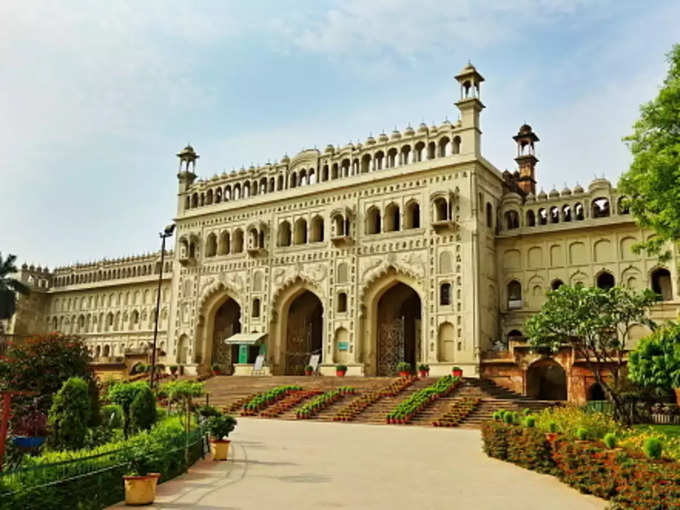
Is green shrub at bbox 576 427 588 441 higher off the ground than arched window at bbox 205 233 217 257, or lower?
lower

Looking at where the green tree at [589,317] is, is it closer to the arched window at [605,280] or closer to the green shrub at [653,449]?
the arched window at [605,280]

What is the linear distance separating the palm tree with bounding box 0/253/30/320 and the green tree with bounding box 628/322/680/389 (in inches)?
1895

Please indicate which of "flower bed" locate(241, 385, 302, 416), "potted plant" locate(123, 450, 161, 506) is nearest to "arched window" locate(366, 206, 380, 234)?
"flower bed" locate(241, 385, 302, 416)

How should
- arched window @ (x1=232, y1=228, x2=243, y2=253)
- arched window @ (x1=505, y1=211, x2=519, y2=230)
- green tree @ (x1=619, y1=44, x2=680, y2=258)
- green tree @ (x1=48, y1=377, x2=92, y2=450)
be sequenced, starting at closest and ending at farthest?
1. green tree @ (x1=48, y1=377, x2=92, y2=450)
2. green tree @ (x1=619, y1=44, x2=680, y2=258)
3. arched window @ (x1=505, y1=211, x2=519, y2=230)
4. arched window @ (x1=232, y1=228, x2=243, y2=253)

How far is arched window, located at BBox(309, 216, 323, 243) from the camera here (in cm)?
3691

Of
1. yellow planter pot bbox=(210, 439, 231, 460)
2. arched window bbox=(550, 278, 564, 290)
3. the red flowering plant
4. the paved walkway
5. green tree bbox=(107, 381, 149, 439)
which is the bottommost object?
the paved walkway

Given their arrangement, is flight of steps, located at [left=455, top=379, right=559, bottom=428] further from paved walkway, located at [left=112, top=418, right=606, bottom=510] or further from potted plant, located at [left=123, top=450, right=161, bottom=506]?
potted plant, located at [left=123, top=450, right=161, bottom=506]

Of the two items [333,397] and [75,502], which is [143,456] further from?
[333,397]

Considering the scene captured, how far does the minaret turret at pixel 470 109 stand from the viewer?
3212 centimetres

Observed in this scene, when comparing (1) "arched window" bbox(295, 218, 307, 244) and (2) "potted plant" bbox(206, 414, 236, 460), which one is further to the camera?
(1) "arched window" bbox(295, 218, 307, 244)

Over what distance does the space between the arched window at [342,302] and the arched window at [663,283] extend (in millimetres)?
14688

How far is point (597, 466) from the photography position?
32.7 feet

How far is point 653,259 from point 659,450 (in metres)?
22.1

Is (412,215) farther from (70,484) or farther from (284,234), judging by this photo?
(70,484)
